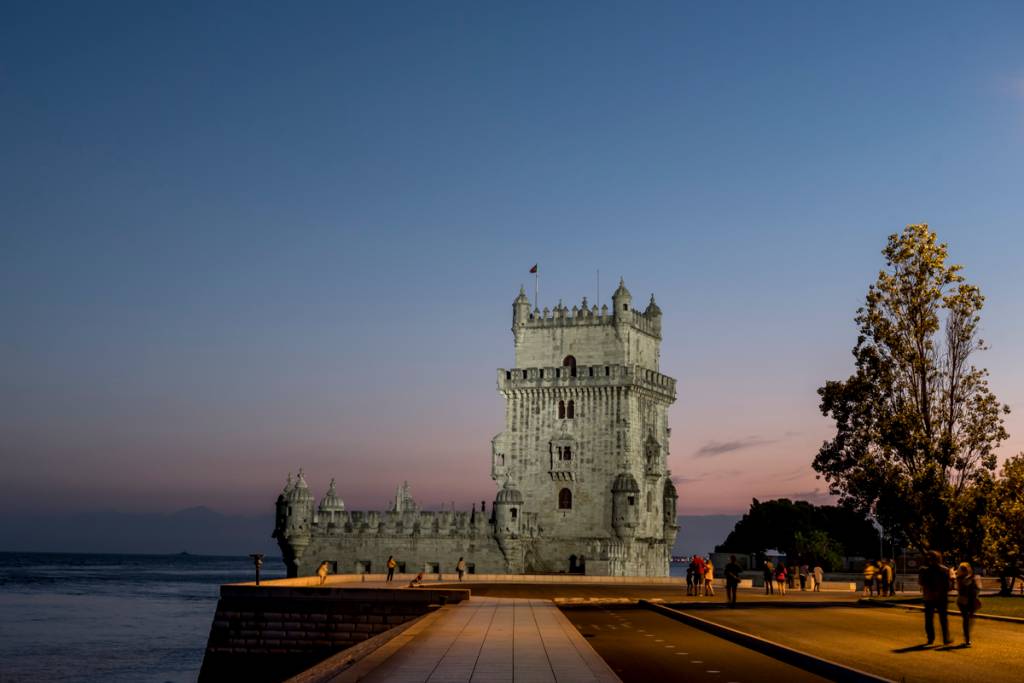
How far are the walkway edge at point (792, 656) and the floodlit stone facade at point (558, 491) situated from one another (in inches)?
1942

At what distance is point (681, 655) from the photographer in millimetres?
24875

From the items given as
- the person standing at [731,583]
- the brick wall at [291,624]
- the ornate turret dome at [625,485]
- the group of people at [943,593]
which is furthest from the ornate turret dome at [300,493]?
the group of people at [943,593]

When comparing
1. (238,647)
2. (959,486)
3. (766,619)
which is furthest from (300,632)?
(959,486)

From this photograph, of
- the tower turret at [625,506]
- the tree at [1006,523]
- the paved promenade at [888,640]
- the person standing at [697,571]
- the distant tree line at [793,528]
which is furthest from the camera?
the distant tree line at [793,528]

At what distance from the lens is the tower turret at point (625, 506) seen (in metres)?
82.4

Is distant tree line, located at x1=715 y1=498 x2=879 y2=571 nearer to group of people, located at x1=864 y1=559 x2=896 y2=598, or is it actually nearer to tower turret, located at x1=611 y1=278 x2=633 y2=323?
tower turret, located at x1=611 y1=278 x2=633 y2=323

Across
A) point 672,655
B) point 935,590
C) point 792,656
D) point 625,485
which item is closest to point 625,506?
point 625,485

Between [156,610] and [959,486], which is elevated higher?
[959,486]

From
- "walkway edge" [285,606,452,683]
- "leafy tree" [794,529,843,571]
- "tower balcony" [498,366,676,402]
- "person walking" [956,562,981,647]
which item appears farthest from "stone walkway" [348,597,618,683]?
"leafy tree" [794,529,843,571]

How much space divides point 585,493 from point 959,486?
41862 millimetres

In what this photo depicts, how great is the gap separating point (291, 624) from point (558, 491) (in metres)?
39.4

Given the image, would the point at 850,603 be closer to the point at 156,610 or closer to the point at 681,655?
the point at 681,655

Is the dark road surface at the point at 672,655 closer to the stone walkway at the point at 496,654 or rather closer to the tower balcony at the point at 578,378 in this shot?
the stone walkway at the point at 496,654

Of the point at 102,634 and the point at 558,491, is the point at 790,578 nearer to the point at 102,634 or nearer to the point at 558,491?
the point at 558,491
